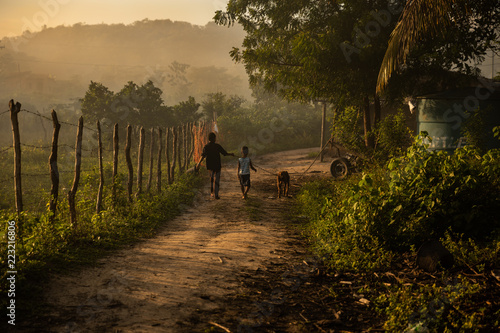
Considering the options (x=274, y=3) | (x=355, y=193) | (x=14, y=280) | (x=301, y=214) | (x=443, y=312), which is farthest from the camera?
(x=274, y=3)

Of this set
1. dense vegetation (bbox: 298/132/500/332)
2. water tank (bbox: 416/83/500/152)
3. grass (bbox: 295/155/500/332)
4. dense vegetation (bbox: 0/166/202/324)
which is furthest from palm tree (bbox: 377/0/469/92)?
dense vegetation (bbox: 0/166/202/324)

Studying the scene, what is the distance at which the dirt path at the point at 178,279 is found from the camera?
150 inches

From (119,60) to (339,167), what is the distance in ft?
313

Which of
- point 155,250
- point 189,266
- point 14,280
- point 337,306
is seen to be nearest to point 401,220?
point 337,306

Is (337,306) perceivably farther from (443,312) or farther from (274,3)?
(274,3)

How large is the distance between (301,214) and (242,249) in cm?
348

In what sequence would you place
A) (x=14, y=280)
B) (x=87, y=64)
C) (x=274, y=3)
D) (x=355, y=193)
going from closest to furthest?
(x=14, y=280), (x=355, y=193), (x=274, y=3), (x=87, y=64)

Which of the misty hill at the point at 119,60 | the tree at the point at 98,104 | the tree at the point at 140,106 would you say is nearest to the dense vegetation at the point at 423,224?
the tree at the point at 140,106

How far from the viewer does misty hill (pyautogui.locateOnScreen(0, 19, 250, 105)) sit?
5600 cm

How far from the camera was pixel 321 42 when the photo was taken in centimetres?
1208

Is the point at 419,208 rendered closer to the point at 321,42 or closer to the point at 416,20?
the point at 416,20

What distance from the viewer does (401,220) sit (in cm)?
557

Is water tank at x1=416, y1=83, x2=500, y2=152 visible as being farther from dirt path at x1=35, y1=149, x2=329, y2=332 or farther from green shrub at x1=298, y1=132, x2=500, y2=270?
green shrub at x1=298, y1=132, x2=500, y2=270

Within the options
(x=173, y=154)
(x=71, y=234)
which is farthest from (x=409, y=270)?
(x=173, y=154)
